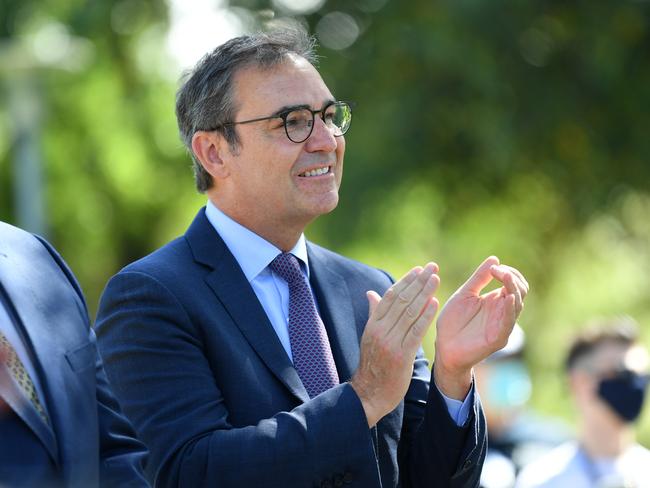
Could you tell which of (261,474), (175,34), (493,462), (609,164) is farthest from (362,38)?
(261,474)

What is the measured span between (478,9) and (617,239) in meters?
3.40

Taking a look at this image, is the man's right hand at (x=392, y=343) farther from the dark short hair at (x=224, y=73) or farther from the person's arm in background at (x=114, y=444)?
the dark short hair at (x=224, y=73)

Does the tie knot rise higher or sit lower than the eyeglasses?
lower

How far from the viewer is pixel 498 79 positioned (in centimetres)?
955

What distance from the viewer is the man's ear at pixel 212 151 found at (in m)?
3.59

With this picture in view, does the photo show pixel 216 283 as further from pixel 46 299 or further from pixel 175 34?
pixel 175 34

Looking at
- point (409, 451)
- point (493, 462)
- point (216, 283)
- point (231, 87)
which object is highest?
point (231, 87)

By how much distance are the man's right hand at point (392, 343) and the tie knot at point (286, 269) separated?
45 cm

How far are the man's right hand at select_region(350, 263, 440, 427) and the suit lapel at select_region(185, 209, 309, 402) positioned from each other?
221 millimetres

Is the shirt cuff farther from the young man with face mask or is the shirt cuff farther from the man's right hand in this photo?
the young man with face mask

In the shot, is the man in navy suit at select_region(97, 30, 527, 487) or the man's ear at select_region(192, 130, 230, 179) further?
the man's ear at select_region(192, 130, 230, 179)

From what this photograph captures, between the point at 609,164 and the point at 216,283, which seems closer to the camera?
the point at 216,283

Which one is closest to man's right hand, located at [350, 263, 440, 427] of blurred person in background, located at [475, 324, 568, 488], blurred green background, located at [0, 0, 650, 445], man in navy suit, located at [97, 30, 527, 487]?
man in navy suit, located at [97, 30, 527, 487]

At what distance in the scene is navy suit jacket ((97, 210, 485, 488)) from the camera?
2955 mm
